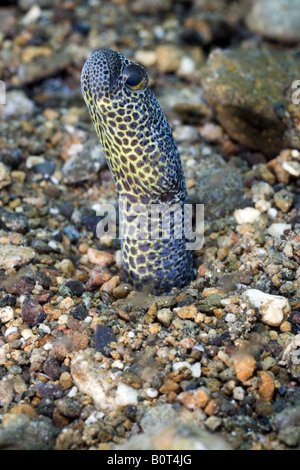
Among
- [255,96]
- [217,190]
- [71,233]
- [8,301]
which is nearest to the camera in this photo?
[8,301]

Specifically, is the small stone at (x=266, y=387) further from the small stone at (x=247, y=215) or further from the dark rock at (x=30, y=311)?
the small stone at (x=247, y=215)

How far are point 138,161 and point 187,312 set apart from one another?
1036 mm

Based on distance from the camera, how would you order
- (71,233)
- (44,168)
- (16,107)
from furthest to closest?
1. (16,107)
2. (44,168)
3. (71,233)

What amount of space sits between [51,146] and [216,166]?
167 cm

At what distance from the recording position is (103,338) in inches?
138

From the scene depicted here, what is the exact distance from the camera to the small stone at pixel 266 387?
10.3 feet

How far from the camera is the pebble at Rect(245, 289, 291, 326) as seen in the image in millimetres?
3609

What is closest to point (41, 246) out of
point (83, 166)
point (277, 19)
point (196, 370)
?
point (83, 166)

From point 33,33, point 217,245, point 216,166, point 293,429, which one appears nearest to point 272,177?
point 216,166

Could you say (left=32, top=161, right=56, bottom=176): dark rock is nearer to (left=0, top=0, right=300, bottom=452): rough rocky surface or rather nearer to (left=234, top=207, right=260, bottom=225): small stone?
(left=0, top=0, right=300, bottom=452): rough rocky surface

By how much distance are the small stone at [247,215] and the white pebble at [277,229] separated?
21 cm

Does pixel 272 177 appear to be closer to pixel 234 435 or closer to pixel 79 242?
pixel 79 242

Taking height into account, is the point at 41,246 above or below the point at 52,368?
below

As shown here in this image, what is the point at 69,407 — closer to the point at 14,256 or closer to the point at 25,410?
the point at 25,410
